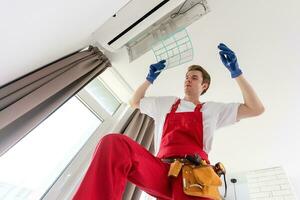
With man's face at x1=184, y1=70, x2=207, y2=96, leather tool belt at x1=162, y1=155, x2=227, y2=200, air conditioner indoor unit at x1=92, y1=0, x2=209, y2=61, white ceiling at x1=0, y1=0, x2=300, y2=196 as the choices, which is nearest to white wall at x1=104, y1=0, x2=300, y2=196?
white ceiling at x1=0, y1=0, x2=300, y2=196

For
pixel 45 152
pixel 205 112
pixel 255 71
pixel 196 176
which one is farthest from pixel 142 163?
pixel 255 71

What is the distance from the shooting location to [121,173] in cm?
83

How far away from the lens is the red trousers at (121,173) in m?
0.74

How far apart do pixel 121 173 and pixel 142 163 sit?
0.36ft

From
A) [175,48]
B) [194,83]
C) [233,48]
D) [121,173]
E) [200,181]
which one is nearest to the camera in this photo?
[121,173]

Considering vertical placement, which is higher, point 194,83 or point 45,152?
point 45,152

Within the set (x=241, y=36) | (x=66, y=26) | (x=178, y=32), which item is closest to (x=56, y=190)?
(x=66, y=26)

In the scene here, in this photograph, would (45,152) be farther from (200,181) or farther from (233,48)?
(233,48)

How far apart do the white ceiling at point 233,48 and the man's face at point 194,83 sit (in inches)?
14.4

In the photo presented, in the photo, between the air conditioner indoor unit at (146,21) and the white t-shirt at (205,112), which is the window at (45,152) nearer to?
the air conditioner indoor unit at (146,21)

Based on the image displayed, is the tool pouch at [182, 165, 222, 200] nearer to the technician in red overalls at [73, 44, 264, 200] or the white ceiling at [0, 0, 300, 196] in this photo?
the technician in red overalls at [73, 44, 264, 200]

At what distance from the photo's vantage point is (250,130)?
7.26 feet

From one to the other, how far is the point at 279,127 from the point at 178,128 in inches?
54.4

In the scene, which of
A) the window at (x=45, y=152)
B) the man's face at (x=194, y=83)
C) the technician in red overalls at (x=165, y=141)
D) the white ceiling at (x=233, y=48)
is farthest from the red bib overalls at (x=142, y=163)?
the window at (x=45, y=152)
